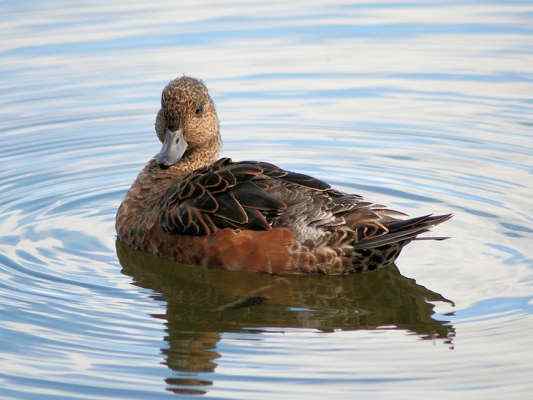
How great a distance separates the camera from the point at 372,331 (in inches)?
320

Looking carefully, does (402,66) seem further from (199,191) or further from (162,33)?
(199,191)

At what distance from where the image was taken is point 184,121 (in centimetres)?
1026

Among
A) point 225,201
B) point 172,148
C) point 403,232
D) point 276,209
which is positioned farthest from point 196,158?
point 403,232

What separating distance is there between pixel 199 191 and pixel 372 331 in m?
1.96

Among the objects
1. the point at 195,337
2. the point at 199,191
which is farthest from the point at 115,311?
the point at 199,191

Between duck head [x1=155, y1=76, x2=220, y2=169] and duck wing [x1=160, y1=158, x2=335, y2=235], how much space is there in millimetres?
739

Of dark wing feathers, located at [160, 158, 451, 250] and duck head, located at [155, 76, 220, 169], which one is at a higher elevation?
duck head, located at [155, 76, 220, 169]

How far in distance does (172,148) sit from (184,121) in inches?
9.7

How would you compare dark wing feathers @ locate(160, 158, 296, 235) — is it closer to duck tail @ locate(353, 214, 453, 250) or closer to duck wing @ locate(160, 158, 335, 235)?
duck wing @ locate(160, 158, 335, 235)

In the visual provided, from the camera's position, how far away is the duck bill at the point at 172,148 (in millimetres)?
10125

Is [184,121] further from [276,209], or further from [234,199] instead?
[276,209]

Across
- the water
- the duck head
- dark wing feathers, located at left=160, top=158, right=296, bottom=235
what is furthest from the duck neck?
dark wing feathers, located at left=160, top=158, right=296, bottom=235

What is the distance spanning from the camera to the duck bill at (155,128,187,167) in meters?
10.1

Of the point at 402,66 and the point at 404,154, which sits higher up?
the point at 402,66
